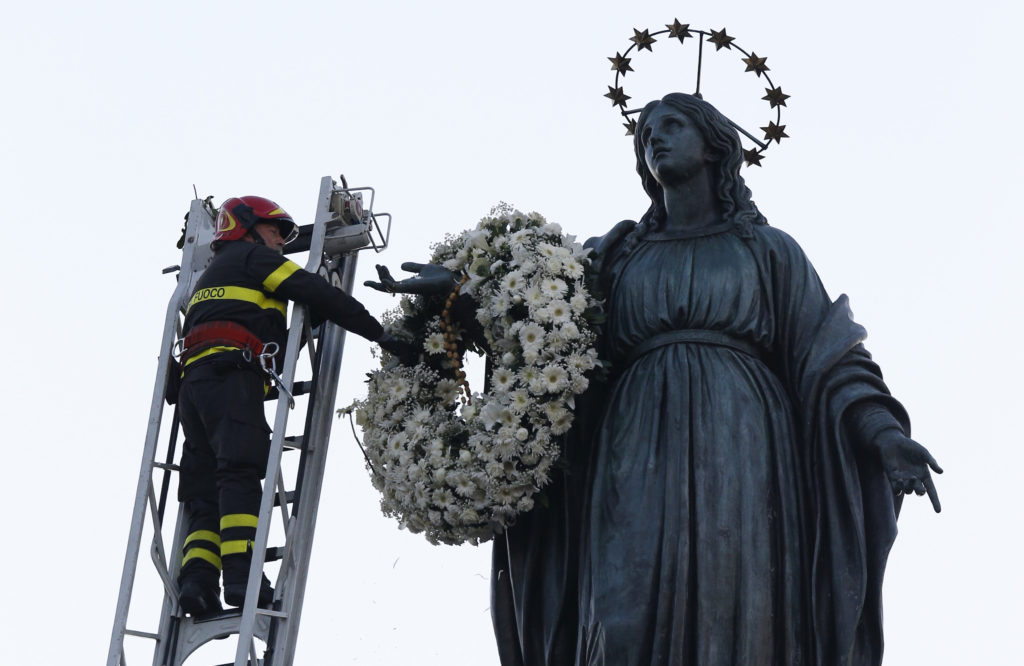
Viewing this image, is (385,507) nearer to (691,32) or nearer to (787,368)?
(787,368)

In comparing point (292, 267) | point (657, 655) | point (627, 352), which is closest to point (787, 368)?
point (627, 352)

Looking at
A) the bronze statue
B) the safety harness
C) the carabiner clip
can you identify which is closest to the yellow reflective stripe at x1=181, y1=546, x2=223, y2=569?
the carabiner clip

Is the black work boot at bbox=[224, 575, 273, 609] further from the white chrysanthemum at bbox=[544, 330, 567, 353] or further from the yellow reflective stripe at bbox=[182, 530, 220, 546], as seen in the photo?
the white chrysanthemum at bbox=[544, 330, 567, 353]

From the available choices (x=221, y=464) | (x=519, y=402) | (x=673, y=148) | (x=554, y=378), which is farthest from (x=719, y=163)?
(x=221, y=464)

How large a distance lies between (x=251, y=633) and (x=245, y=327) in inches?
77.1

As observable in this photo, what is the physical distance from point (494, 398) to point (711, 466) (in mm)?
1256

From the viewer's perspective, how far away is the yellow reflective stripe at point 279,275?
13016mm

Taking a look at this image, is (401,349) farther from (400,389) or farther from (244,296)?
(244,296)

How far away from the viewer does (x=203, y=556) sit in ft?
42.0

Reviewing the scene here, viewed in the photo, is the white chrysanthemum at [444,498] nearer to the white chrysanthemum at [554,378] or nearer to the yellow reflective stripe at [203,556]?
the white chrysanthemum at [554,378]

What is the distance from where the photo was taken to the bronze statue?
38.7 feet

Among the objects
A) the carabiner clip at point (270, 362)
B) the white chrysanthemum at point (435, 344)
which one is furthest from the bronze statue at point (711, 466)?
the carabiner clip at point (270, 362)

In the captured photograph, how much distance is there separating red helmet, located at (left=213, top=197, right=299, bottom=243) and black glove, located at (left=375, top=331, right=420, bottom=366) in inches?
41.2

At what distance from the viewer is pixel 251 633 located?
12.0 meters
